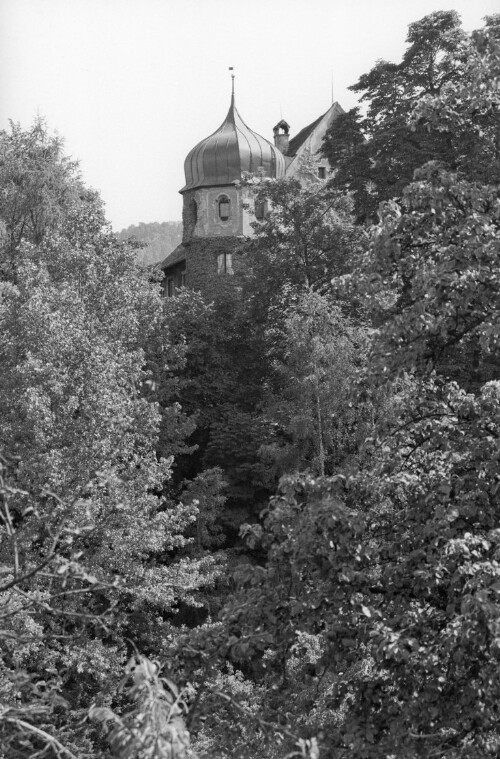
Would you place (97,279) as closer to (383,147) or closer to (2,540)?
(2,540)

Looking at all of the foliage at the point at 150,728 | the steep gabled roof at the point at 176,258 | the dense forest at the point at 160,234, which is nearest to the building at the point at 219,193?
the steep gabled roof at the point at 176,258

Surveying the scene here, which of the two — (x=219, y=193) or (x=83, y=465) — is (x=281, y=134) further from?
(x=83, y=465)

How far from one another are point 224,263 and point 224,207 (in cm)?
262

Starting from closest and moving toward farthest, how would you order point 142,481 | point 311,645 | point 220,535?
point 311,645
point 142,481
point 220,535

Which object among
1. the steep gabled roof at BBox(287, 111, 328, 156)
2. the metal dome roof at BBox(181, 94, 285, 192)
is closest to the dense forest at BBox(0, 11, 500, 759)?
the metal dome roof at BBox(181, 94, 285, 192)

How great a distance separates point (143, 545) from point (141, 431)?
9.74ft

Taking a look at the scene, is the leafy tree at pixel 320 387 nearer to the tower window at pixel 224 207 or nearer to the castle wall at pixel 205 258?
the castle wall at pixel 205 258

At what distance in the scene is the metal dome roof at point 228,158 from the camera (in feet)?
155

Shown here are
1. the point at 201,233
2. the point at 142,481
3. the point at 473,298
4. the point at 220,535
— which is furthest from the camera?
the point at 201,233

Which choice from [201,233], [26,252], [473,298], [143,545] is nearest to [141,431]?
[143,545]

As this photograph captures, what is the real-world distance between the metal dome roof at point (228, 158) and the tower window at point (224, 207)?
2.25ft

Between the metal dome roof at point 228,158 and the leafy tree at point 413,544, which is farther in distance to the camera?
the metal dome roof at point 228,158

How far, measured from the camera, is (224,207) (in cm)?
4697

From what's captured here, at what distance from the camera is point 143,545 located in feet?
67.0
